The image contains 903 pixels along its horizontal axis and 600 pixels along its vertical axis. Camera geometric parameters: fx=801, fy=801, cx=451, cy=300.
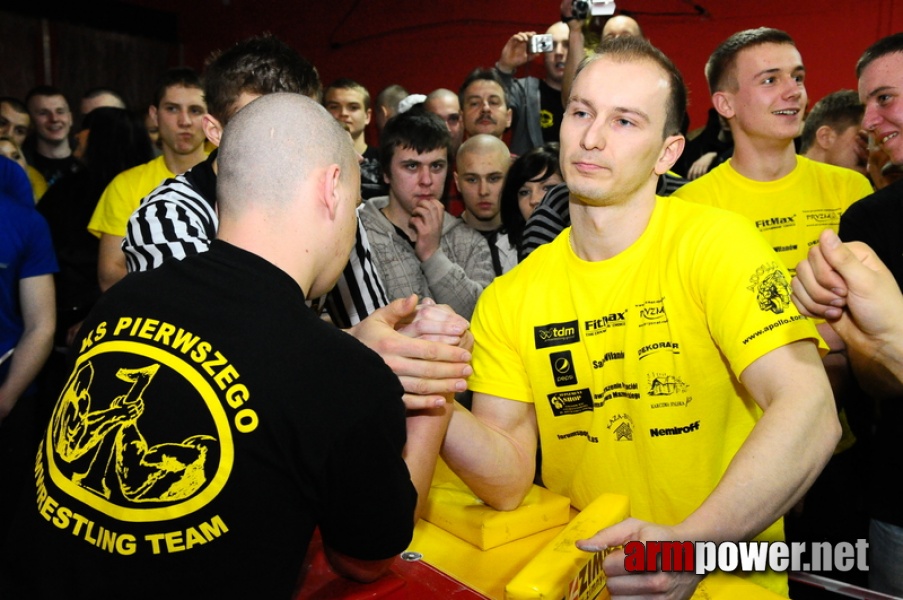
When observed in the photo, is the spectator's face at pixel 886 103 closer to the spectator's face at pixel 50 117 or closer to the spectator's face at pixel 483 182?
the spectator's face at pixel 483 182

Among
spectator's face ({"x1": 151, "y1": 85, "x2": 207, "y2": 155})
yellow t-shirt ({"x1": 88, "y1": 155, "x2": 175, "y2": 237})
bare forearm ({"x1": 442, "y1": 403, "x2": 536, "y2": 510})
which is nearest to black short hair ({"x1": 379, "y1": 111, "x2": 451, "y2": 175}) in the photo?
spectator's face ({"x1": 151, "y1": 85, "x2": 207, "y2": 155})

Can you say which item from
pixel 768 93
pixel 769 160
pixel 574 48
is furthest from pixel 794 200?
Result: pixel 574 48

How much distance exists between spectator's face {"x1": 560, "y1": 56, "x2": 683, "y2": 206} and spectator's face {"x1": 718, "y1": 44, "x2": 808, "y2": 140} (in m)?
1.28

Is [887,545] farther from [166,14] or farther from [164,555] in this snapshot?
[166,14]

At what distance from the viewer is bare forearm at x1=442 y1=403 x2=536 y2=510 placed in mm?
1646

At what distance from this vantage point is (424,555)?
1511 millimetres

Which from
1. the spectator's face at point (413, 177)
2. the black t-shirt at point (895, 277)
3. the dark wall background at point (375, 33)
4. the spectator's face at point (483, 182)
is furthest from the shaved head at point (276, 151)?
the dark wall background at point (375, 33)

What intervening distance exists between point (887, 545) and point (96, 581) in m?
1.92

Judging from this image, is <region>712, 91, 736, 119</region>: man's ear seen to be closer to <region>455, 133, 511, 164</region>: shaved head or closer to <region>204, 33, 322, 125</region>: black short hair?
<region>455, 133, 511, 164</region>: shaved head

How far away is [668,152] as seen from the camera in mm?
1988

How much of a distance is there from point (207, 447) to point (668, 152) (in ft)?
4.50

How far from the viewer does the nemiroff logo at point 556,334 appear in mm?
1858

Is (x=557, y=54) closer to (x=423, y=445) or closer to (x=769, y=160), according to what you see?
(x=769, y=160)

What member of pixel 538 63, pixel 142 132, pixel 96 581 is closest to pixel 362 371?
pixel 96 581
